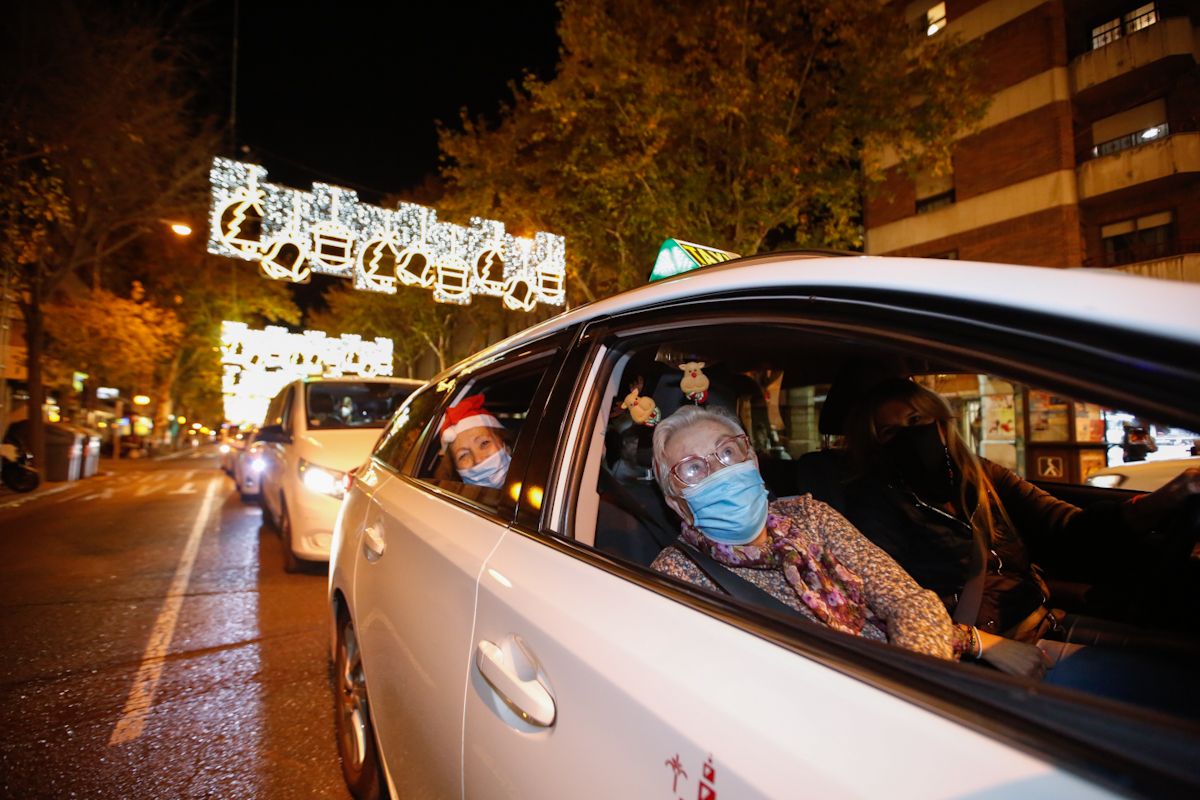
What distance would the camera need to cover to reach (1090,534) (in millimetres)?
2314

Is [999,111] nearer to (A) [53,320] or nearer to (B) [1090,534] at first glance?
(B) [1090,534]

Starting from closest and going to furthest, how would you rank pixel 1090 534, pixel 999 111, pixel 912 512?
pixel 912 512
pixel 1090 534
pixel 999 111

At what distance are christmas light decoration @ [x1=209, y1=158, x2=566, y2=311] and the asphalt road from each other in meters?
7.02

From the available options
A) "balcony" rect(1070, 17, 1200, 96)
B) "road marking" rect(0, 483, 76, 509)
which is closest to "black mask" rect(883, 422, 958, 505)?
"road marking" rect(0, 483, 76, 509)

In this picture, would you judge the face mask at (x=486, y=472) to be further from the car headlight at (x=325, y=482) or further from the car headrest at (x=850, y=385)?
the car headlight at (x=325, y=482)

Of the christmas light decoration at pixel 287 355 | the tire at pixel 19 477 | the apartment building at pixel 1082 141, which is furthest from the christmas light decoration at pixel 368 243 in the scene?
the christmas light decoration at pixel 287 355

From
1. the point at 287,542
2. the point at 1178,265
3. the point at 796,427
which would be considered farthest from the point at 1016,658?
the point at 1178,265

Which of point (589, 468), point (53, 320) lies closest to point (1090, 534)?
point (589, 468)

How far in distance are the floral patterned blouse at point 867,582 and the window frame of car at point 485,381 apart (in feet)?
1.49

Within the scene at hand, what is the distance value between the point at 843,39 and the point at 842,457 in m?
10.7

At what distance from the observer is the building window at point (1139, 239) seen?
45.8 ft

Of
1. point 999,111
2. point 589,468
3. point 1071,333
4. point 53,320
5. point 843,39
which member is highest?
point 999,111

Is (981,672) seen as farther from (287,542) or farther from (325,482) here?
(287,542)

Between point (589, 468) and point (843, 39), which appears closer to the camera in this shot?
point (589, 468)
